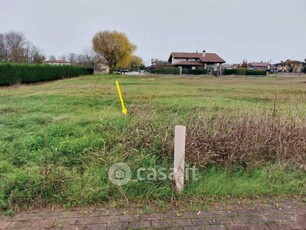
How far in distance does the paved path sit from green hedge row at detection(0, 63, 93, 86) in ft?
86.0

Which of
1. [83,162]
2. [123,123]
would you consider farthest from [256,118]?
[83,162]

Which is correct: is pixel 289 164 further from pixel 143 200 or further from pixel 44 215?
pixel 44 215

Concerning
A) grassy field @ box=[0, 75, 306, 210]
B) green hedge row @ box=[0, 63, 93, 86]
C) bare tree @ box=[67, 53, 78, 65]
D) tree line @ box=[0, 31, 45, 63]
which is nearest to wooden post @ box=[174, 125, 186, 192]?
grassy field @ box=[0, 75, 306, 210]

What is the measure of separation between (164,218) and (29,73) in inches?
1231

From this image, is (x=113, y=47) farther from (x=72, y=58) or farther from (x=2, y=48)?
(x=72, y=58)

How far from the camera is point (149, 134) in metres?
3.76

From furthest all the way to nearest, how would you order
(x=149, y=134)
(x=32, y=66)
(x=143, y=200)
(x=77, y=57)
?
(x=77, y=57)
(x=32, y=66)
(x=149, y=134)
(x=143, y=200)

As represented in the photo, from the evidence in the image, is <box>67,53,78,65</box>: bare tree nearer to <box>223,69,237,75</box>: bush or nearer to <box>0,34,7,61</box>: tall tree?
<box>0,34,7,61</box>: tall tree

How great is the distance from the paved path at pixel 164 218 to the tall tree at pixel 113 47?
57518 millimetres

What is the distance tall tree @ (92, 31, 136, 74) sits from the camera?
56656mm

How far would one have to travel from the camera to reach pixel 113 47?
2256 inches

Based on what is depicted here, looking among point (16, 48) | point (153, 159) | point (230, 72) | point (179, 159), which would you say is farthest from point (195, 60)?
point (179, 159)

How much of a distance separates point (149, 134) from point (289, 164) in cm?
212

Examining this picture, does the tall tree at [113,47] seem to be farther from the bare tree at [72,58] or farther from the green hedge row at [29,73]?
the bare tree at [72,58]
